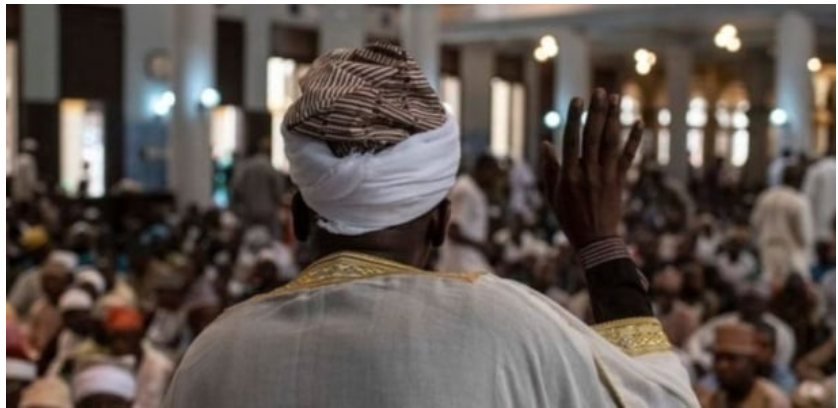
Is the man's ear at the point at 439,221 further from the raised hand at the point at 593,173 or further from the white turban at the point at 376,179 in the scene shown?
the raised hand at the point at 593,173

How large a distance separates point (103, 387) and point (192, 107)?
9433 millimetres

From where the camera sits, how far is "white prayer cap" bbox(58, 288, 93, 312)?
19.6 feet

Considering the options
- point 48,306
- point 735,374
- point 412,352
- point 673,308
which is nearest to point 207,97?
point 48,306

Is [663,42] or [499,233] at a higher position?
[663,42]

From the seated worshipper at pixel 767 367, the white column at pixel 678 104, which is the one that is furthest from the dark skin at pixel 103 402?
the white column at pixel 678 104

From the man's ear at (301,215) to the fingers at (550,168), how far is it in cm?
26

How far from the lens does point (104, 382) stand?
4.22 m

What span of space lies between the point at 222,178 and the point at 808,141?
7.05 metres

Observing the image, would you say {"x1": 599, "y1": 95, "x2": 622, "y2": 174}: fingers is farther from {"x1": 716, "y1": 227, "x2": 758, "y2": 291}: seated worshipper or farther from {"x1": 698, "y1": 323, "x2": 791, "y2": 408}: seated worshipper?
{"x1": 716, "y1": 227, "x2": 758, "y2": 291}: seated worshipper

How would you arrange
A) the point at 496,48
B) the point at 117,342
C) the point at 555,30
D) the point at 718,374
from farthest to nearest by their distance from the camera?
1. the point at 496,48
2. the point at 555,30
3. the point at 117,342
4. the point at 718,374

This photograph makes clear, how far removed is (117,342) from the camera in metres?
4.93

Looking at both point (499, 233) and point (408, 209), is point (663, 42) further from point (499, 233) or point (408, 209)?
point (408, 209)

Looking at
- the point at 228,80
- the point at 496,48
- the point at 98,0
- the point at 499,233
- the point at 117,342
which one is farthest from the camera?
the point at 496,48

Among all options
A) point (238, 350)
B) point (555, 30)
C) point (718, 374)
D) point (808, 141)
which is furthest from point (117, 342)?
point (555, 30)
